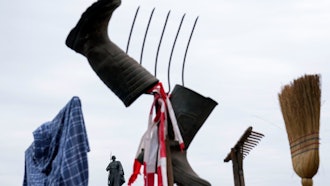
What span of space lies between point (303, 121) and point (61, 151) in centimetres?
134

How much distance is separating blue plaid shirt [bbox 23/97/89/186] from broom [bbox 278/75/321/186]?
1.16m

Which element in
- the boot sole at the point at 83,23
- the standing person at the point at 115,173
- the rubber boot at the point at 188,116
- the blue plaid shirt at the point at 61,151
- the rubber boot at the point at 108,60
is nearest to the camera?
the blue plaid shirt at the point at 61,151

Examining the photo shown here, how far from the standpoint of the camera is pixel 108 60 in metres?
2.59

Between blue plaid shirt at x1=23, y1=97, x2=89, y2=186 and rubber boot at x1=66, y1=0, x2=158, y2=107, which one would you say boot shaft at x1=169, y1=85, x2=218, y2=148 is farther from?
blue plaid shirt at x1=23, y1=97, x2=89, y2=186

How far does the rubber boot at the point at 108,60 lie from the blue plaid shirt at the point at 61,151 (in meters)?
0.27

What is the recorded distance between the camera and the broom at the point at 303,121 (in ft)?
9.16

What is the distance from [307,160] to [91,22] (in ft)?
4.18

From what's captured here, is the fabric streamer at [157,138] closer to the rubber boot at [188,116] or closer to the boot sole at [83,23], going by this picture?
the rubber boot at [188,116]

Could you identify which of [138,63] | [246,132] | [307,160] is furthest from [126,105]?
[246,132]

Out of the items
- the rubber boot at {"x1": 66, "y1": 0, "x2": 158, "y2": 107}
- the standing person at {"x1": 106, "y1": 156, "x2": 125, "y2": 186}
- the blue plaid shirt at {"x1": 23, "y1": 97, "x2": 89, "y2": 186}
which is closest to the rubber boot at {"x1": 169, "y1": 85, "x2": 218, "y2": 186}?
the rubber boot at {"x1": 66, "y1": 0, "x2": 158, "y2": 107}

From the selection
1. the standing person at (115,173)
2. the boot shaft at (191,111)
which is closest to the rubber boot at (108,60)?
the boot shaft at (191,111)

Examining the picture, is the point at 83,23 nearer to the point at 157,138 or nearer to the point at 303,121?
the point at 157,138

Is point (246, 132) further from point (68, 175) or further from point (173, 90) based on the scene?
point (68, 175)

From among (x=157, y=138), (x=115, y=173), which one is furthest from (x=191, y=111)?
(x=115, y=173)
